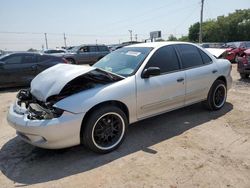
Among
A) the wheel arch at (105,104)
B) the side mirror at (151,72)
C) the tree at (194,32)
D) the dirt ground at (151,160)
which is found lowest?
the dirt ground at (151,160)

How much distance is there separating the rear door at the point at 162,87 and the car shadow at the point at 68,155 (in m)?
0.39

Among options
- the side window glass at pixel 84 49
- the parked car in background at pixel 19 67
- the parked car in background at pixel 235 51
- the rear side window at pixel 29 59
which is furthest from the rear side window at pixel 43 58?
the parked car in background at pixel 235 51

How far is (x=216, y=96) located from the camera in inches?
235

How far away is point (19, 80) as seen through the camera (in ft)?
31.4

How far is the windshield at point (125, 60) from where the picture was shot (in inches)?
181

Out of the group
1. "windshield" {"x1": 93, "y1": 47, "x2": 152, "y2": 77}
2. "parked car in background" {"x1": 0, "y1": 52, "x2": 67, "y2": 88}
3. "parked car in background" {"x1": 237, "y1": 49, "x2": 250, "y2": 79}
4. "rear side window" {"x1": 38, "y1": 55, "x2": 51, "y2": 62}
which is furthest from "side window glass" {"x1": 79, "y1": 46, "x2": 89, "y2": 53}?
"windshield" {"x1": 93, "y1": 47, "x2": 152, "y2": 77}

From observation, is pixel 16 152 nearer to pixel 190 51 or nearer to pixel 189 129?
pixel 189 129

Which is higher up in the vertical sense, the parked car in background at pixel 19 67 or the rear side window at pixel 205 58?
the rear side window at pixel 205 58

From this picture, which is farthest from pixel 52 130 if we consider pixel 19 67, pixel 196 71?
pixel 19 67

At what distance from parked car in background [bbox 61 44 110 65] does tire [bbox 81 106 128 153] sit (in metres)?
14.5

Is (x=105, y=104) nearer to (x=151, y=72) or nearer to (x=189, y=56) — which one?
(x=151, y=72)

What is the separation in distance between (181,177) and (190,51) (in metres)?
2.94

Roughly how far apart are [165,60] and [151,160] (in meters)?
1.98

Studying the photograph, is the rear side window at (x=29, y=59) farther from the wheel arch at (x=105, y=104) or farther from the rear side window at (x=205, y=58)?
the wheel arch at (x=105, y=104)
